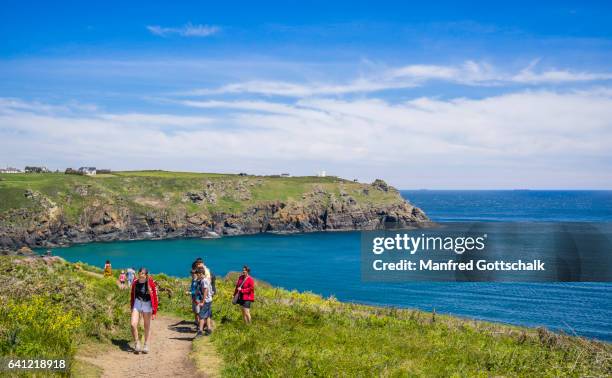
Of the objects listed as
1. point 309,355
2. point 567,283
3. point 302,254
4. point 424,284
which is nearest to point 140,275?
point 309,355

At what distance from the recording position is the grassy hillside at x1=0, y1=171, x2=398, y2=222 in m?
134

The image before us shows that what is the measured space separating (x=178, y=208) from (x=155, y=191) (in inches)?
506

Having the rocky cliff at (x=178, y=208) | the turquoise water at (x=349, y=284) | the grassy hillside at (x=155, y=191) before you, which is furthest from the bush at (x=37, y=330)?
the grassy hillside at (x=155, y=191)

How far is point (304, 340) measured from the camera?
14.8 m

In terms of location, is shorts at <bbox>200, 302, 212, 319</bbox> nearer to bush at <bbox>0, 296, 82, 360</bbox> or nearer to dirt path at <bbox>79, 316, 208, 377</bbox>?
dirt path at <bbox>79, 316, 208, 377</bbox>

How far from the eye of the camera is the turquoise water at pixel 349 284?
54.2 metres

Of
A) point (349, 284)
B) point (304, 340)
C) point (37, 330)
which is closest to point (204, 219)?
point (349, 284)

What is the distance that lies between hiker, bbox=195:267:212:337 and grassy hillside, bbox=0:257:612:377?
1.79ft

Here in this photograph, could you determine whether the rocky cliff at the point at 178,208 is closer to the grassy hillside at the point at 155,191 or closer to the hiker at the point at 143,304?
the grassy hillside at the point at 155,191

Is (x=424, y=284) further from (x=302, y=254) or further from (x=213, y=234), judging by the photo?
(x=213, y=234)

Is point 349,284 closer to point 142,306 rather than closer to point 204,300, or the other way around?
point 204,300

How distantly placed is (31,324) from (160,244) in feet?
395

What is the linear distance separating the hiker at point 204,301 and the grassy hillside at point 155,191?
128m

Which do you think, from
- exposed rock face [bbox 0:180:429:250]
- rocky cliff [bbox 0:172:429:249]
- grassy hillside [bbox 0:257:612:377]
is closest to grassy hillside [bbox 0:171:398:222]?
rocky cliff [bbox 0:172:429:249]
